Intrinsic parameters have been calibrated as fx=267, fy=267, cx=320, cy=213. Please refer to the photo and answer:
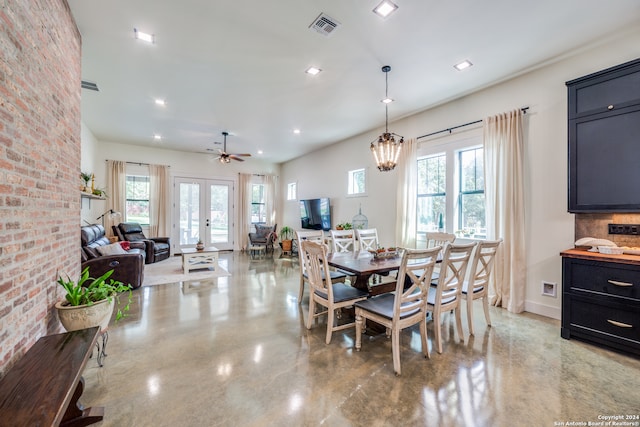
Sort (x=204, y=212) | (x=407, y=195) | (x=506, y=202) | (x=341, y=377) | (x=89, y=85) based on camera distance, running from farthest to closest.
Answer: (x=204, y=212) < (x=407, y=195) < (x=89, y=85) < (x=506, y=202) < (x=341, y=377)

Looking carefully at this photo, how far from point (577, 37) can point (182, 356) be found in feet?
16.6

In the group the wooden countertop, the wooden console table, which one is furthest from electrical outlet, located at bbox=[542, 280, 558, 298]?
the wooden console table

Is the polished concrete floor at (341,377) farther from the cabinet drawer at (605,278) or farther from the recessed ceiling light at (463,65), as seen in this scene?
the recessed ceiling light at (463,65)

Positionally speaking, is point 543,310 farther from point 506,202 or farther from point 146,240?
point 146,240

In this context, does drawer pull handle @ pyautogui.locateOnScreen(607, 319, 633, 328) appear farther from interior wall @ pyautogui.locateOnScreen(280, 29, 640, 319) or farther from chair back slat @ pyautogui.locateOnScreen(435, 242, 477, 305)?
chair back slat @ pyautogui.locateOnScreen(435, 242, 477, 305)

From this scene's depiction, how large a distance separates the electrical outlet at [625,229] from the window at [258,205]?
8.28 metres

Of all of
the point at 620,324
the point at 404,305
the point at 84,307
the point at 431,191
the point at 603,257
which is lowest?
the point at 620,324

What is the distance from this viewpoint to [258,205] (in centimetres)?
935

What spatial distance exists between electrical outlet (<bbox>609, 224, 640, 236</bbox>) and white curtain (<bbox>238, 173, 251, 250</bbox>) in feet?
26.9

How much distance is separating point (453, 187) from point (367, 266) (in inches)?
100

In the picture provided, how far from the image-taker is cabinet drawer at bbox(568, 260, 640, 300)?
7.64ft

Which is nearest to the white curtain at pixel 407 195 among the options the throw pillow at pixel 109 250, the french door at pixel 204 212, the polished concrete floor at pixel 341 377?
the polished concrete floor at pixel 341 377

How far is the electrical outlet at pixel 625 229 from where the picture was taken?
268 centimetres

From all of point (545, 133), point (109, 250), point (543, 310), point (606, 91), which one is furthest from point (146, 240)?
point (606, 91)
